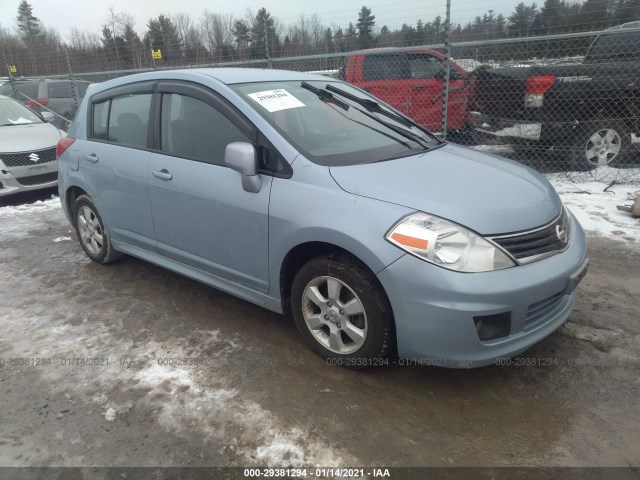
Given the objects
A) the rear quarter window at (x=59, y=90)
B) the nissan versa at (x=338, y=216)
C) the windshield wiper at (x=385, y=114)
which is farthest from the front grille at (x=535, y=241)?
the rear quarter window at (x=59, y=90)

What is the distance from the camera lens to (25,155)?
7.11 meters

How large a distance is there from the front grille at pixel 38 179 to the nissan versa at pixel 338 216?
13.0 ft

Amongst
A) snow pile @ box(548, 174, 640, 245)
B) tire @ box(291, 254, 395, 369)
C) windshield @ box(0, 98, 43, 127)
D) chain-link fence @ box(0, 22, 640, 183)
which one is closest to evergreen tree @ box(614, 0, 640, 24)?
chain-link fence @ box(0, 22, 640, 183)

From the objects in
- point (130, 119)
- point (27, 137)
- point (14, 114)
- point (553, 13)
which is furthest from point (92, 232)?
point (553, 13)

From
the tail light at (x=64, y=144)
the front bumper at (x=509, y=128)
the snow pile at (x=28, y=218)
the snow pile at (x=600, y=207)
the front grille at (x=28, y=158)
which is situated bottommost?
the snow pile at (x=28, y=218)

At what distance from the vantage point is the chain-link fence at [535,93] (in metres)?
6.61

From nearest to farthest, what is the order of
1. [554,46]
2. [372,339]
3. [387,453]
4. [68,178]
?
[387,453], [372,339], [68,178], [554,46]

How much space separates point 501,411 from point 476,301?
667mm

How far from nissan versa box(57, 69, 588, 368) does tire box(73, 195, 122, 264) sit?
413 millimetres

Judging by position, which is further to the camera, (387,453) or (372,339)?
(372,339)

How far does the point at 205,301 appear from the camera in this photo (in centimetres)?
378

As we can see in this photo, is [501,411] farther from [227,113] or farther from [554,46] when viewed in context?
[554,46]

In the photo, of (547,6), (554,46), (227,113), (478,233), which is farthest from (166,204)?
(547,6)

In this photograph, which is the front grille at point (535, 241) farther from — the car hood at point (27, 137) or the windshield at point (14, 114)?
the windshield at point (14, 114)
